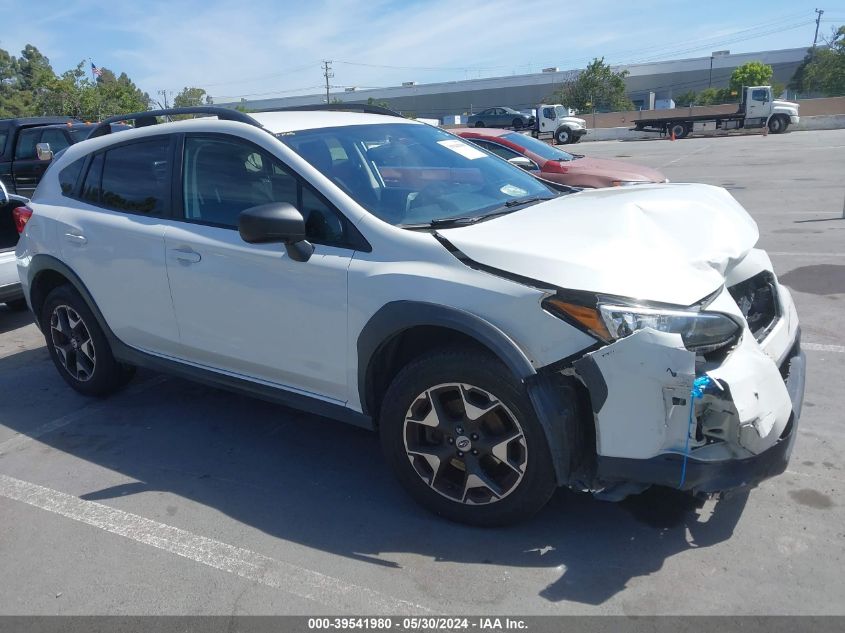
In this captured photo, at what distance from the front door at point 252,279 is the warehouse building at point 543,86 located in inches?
3144

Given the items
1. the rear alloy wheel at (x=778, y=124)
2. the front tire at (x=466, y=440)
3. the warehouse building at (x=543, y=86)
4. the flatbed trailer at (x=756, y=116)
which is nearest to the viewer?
the front tire at (x=466, y=440)

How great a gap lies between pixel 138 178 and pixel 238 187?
938 millimetres

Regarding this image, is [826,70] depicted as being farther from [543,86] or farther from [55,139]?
[55,139]

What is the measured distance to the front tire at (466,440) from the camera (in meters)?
2.97

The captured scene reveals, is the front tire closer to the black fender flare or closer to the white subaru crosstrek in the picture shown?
the white subaru crosstrek

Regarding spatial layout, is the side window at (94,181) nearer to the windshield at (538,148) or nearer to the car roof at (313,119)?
the car roof at (313,119)

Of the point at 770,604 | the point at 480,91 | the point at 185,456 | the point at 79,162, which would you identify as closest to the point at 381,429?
the point at 185,456

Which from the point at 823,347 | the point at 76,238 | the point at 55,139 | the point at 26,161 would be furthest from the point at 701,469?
the point at 26,161

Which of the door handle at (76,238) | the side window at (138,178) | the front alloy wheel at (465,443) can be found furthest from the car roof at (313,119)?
the front alloy wheel at (465,443)

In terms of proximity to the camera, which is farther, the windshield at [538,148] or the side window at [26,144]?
the side window at [26,144]

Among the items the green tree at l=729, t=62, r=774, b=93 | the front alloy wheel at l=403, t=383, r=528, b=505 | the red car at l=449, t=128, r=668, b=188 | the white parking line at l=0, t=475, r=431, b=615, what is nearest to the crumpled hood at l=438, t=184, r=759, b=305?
the front alloy wheel at l=403, t=383, r=528, b=505

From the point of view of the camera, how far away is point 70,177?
16.2 ft

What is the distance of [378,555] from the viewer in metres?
3.12

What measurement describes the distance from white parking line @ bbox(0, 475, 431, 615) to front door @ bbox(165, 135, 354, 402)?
0.86 meters
